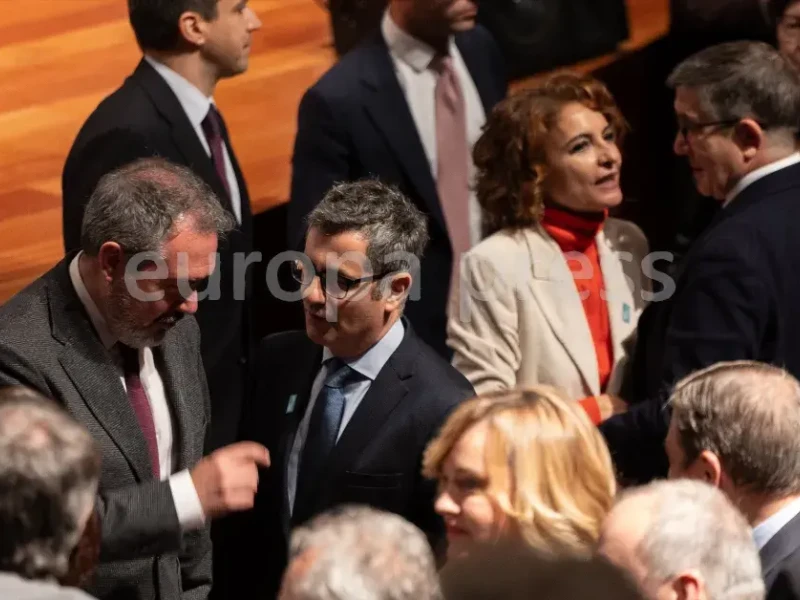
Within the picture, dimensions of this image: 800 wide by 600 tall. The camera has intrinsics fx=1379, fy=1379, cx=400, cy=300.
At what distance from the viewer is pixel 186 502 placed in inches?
114

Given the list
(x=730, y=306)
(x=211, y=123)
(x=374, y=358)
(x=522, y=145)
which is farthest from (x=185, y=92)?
(x=730, y=306)

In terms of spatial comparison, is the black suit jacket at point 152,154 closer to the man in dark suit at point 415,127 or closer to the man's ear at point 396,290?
the man in dark suit at point 415,127

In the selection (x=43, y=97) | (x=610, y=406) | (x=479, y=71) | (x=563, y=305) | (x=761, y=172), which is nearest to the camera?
(x=761, y=172)

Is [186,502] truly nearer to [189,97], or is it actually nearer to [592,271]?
[592,271]

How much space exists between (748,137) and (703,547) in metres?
1.73

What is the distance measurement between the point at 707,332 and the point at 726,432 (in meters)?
0.80

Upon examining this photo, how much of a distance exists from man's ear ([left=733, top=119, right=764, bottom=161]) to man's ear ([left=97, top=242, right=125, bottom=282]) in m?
1.68

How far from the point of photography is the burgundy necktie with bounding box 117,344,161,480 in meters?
3.10

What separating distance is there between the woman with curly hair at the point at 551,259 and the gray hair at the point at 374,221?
64 cm

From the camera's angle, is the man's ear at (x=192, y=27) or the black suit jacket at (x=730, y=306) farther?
the man's ear at (x=192, y=27)

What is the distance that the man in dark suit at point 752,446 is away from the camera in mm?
2654

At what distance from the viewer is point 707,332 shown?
11.3ft

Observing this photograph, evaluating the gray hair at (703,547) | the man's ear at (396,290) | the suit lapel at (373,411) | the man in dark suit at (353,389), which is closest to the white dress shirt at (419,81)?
the man in dark suit at (353,389)

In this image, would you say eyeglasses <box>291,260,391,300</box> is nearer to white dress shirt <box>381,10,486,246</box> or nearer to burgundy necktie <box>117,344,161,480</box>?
burgundy necktie <box>117,344,161,480</box>
